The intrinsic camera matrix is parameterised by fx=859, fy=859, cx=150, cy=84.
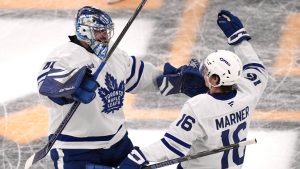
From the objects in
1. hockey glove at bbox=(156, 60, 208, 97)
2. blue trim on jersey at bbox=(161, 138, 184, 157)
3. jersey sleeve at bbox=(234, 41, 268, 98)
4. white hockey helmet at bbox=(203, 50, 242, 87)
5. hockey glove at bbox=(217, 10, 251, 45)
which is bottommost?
hockey glove at bbox=(156, 60, 208, 97)

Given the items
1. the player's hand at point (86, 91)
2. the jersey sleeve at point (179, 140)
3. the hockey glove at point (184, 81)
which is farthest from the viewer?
the hockey glove at point (184, 81)

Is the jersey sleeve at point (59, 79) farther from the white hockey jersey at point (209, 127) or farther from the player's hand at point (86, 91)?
the white hockey jersey at point (209, 127)

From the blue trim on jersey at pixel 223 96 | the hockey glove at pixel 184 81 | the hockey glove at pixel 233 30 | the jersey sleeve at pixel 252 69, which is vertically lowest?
the hockey glove at pixel 184 81

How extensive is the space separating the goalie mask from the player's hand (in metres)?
0.41

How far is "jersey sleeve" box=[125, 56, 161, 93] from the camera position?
196 inches

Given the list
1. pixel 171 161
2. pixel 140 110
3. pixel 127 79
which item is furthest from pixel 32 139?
pixel 171 161

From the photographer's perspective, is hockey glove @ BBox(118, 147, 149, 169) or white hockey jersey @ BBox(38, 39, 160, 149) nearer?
hockey glove @ BBox(118, 147, 149, 169)

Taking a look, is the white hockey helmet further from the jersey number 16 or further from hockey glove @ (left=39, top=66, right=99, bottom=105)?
hockey glove @ (left=39, top=66, right=99, bottom=105)

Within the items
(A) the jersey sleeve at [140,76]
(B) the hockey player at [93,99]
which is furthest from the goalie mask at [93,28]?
(A) the jersey sleeve at [140,76]

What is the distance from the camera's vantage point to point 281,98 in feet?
21.5

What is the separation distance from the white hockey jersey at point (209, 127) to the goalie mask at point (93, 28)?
57 cm

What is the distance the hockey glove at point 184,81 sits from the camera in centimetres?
502

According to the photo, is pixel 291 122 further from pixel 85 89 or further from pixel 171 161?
pixel 85 89

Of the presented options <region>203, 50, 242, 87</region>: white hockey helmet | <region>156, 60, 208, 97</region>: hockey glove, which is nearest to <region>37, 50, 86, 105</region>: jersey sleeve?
<region>203, 50, 242, 87</region>: white hockey helmet
